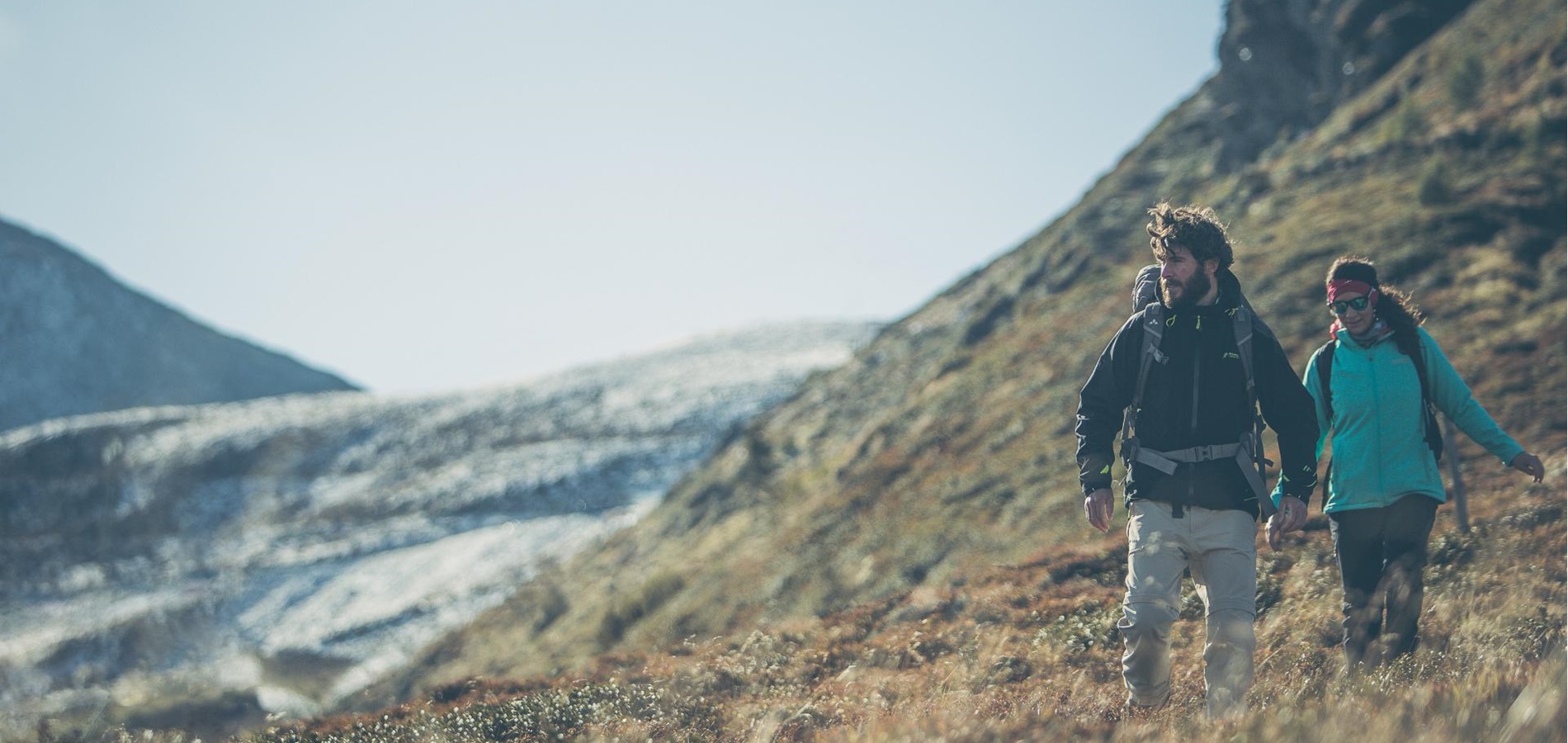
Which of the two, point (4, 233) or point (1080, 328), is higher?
point (4, 233)

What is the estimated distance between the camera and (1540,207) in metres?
19.2

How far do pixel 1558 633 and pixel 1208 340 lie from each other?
2.55m

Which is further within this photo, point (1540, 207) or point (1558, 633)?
point (1540, 207)

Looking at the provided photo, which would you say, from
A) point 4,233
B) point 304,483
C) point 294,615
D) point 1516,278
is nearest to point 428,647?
point 294,615

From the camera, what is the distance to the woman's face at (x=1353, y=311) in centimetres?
496

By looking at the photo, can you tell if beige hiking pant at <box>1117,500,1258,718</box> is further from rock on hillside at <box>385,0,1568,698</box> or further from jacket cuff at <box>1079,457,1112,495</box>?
rock on hillside at <box>385,0,1568,698</box>

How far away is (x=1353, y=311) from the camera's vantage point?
4992 millimetres

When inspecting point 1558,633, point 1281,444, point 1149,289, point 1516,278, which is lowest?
point 1516,278

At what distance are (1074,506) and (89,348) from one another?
154 m

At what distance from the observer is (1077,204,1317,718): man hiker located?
418 centimetres

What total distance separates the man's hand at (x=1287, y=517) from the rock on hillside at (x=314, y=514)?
19.1m

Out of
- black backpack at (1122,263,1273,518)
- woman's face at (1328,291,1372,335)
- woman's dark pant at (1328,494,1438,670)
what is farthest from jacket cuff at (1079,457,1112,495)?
woman's face at (1328,291,1372,335)

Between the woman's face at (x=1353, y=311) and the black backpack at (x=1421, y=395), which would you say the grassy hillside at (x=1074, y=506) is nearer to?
the black backpack at (x=1421, y=395)

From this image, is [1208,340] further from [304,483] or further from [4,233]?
[4,233]
